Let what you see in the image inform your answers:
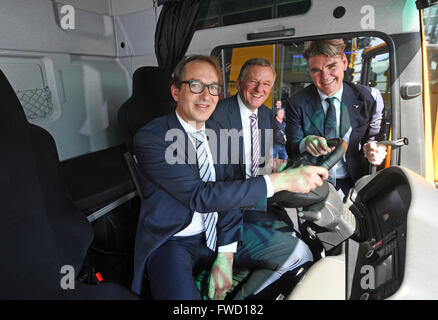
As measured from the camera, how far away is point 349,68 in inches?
54.2

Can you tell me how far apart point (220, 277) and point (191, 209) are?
0.31 metres

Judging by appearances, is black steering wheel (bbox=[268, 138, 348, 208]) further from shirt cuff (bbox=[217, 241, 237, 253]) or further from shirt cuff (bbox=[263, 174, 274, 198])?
shirt cuff (bbox=[217, 241, 237, 253])

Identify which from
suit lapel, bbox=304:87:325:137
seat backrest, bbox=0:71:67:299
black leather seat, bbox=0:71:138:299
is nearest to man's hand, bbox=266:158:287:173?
suit lapel, bbox=304:87:325:137

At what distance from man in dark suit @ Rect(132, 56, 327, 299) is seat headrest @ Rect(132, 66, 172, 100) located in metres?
0.78

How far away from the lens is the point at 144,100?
1958 mm

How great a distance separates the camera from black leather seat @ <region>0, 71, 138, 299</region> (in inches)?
29.7

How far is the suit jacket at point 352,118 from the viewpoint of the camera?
55.3 inches

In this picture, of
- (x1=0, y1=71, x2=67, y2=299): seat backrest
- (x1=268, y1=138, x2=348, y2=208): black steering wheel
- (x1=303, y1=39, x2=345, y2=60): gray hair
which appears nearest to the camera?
(x1=0, y1=71, x2=67, y2=299): seat backrest

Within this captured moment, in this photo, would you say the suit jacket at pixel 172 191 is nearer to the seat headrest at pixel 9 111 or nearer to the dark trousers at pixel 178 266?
the dark trousers at pixel 178 266

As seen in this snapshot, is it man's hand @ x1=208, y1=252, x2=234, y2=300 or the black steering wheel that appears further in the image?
man's hand @ x1=208, y1=252, x2=234, y2=300
